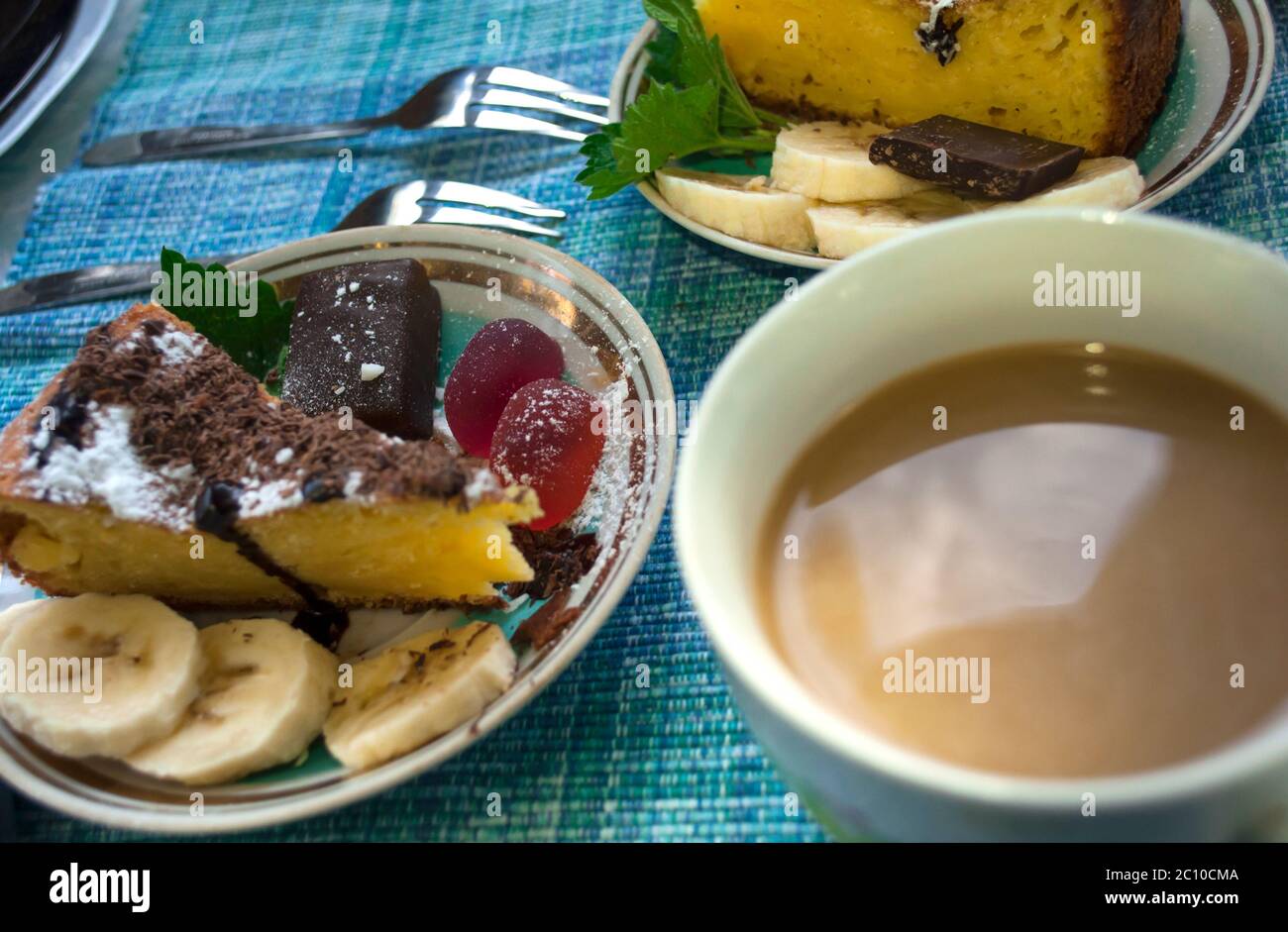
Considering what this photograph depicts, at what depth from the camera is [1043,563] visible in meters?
0.69

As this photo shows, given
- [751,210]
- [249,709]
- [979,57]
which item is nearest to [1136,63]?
[979,57]

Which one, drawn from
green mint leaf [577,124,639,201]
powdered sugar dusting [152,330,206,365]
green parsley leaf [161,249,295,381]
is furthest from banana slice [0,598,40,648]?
green mint leaf [577,124,639,201]

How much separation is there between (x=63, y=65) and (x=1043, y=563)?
1845 mm

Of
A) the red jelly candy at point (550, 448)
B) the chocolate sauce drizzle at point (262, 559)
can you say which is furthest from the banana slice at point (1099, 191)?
the chocolate sauce drizzle at point (262, 559)

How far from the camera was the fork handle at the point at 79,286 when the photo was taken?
61.6 inches

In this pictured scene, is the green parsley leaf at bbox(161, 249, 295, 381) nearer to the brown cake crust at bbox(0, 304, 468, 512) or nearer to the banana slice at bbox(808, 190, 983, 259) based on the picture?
the brown cake crust at bbox(0, 304, 468, 512)

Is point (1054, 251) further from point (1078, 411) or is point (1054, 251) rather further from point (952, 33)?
point (952, 33)

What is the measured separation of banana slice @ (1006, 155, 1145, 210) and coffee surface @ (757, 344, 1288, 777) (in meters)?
0.47

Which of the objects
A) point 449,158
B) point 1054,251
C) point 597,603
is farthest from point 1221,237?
point 449,158

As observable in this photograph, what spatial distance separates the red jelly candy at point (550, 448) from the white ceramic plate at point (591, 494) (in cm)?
3

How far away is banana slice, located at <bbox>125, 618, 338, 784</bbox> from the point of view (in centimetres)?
99

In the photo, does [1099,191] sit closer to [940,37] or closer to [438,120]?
[940,37]

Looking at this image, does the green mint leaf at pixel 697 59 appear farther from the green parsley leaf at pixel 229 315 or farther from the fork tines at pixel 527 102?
the green parsley leaf at pixel 229 315

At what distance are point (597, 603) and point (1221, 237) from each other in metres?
0.59
